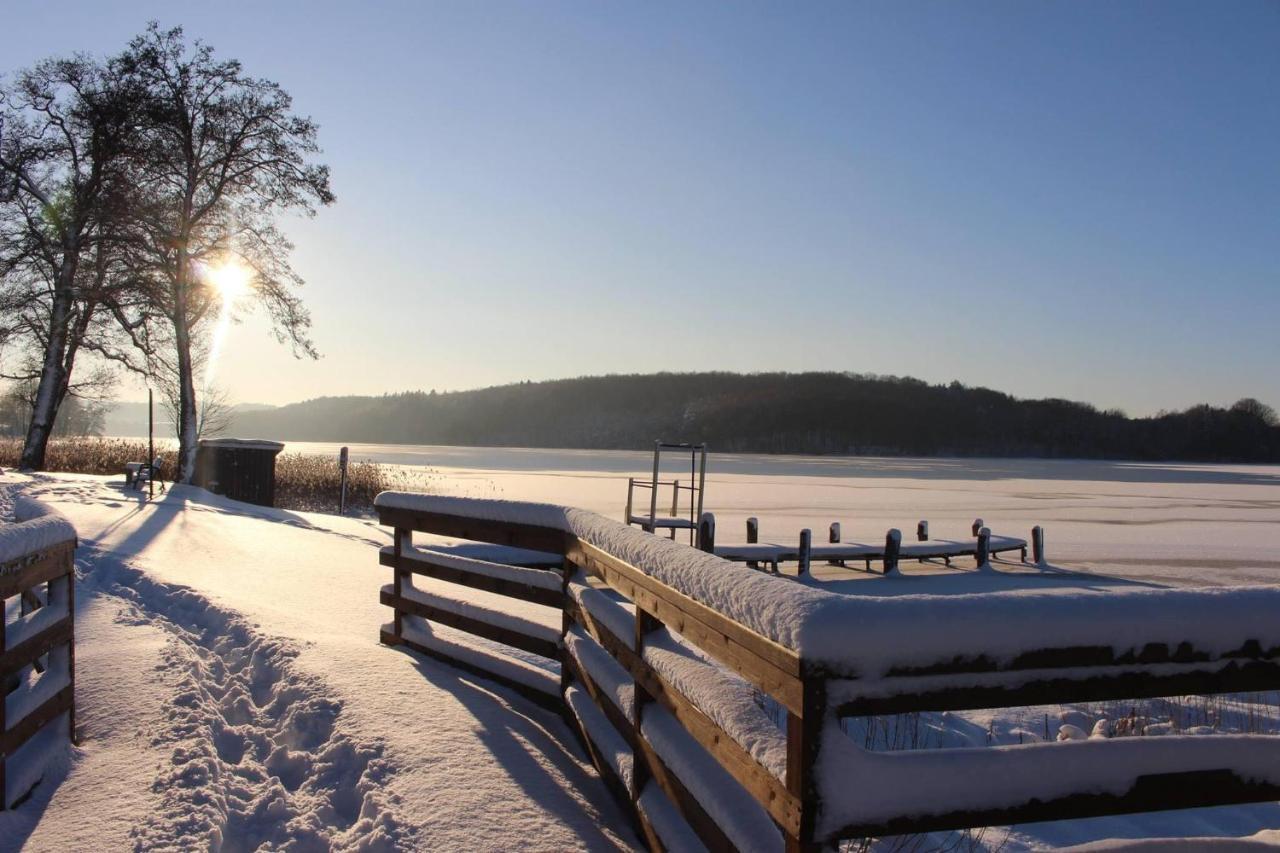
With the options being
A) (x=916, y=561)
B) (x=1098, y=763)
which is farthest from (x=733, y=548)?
(x=1098, y=763)

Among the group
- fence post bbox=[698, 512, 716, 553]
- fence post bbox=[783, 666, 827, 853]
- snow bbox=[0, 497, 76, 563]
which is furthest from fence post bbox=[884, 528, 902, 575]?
fence post bbox=[783, 666, 827, 853]

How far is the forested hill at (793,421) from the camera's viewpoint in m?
122

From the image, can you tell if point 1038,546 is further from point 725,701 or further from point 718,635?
point 718,635

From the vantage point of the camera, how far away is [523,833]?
341cm

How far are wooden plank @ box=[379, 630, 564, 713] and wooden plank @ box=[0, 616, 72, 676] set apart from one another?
2.18 meters

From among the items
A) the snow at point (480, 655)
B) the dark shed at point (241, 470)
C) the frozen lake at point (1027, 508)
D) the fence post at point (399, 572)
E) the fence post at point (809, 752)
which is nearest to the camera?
the fence post at point (809, 752)

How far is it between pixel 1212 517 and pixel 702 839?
100 ft

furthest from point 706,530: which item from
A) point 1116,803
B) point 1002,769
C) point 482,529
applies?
point 1002,769

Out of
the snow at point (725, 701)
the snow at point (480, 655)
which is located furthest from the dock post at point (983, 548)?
the snow at point (725, 701)

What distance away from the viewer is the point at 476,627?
5598mm

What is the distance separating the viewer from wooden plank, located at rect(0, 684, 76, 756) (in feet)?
11.8

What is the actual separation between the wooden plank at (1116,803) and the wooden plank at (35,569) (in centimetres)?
356

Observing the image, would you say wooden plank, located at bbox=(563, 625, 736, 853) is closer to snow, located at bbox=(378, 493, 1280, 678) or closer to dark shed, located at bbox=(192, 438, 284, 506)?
snow, located at bbox=(378, 493, 1280, 678)

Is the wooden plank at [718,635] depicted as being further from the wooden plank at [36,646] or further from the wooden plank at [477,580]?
the wooden plank at [36,646]
